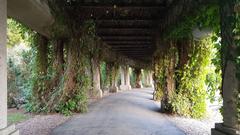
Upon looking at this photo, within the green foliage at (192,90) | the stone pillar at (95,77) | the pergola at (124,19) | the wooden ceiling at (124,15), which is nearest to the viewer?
the pergola at (124,19)

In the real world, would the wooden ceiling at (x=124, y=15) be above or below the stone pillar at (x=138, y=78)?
above

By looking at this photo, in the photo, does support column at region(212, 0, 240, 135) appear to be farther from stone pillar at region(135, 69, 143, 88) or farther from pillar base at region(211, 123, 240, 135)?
stone pillar at region(135, 69, 143, 88)

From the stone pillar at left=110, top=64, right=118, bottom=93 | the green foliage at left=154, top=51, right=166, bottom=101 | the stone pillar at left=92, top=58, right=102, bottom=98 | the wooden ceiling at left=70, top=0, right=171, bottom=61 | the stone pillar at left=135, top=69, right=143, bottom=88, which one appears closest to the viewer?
the wooden ceiling at left=70, top=0, right=171, bottom=61

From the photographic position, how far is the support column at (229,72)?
561 centimetres

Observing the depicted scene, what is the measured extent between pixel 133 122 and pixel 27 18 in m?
4.36

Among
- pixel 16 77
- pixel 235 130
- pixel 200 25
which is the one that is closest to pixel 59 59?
pixel 16 77

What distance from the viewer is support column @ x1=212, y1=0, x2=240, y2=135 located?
5.61 meters

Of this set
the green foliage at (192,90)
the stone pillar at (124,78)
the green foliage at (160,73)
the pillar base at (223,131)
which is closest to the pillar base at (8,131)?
the pillar base at (223,131)

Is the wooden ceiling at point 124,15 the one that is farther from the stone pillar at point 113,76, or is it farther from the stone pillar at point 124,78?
the stone pillar at point 124,78

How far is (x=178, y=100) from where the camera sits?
13.1m

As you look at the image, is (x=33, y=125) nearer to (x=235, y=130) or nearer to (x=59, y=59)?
(x=59, y=59)

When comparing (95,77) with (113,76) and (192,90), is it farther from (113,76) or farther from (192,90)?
(192,90)

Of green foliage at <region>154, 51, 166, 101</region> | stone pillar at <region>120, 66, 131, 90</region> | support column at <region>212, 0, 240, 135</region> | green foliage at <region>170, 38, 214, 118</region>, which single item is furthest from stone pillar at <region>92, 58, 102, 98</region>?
support column at <region>212, 0, 240, 135</region>

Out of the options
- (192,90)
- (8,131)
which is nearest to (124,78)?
(192,90)
